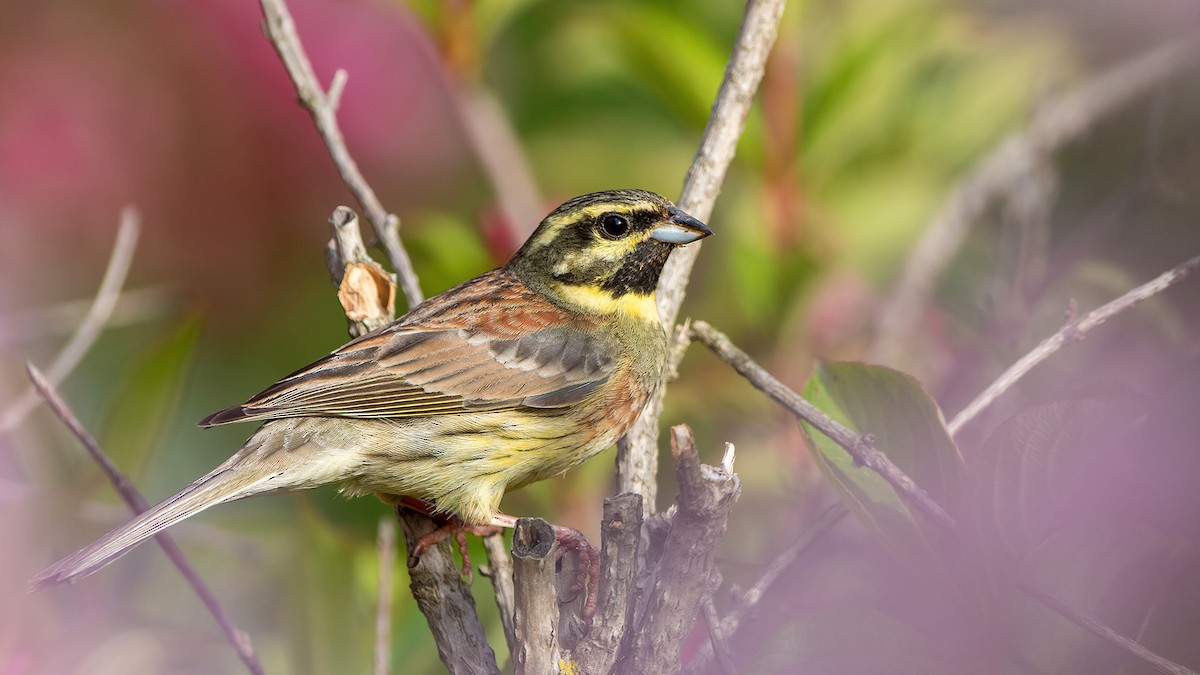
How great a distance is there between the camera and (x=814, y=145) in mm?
4008

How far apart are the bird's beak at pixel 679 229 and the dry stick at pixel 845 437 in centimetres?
69

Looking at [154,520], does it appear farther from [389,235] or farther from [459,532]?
[389,235]

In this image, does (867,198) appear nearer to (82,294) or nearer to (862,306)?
(862,306)

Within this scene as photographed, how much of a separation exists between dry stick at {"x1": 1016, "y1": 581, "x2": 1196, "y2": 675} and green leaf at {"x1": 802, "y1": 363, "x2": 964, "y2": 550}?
1.09 ft

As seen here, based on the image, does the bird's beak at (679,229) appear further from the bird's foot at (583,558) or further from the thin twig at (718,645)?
the thin twig at (718,645)

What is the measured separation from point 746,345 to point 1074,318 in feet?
5.38

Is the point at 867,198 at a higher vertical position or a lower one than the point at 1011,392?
higher

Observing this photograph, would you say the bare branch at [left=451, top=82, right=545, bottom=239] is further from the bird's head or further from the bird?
the bird

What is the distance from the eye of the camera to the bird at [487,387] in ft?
10.2

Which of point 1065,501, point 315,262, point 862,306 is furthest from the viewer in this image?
point 315,262

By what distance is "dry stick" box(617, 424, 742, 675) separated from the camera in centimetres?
206

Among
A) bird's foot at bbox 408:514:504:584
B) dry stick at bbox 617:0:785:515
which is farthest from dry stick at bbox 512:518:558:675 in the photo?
dry stick at bbox 617:0:785:515

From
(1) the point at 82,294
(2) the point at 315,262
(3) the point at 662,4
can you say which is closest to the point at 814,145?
(3) the point at 662,4

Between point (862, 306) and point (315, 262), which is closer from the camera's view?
point (862, 306)
